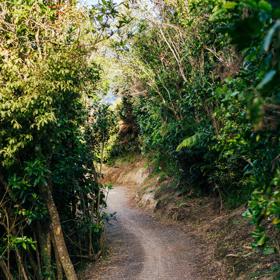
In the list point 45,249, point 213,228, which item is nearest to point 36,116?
point 45,249

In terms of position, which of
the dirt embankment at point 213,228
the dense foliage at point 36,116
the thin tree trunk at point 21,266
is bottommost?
the dirt embankment at point 213,228

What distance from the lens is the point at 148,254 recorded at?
1370 cm

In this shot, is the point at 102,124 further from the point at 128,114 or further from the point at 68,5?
the point at 128,114

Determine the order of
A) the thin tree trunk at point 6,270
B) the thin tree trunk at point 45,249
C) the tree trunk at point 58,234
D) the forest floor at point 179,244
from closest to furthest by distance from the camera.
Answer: the forest floor at point 179,244 → the tree trunk at point 58,234 → the thin tree trunk at point 6,270 → the thin tree trunk at point 45,249

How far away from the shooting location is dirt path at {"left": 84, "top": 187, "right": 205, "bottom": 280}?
11688 millimetres

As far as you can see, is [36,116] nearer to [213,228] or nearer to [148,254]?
[148,254]

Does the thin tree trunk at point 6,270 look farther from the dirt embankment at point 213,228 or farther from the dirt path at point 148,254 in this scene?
the dirt embankment at point 213,228

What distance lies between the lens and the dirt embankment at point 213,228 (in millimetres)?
9375

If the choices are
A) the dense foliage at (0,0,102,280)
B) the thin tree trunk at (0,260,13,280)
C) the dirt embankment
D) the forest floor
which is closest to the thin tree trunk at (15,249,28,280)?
the dense foliage at (0,0,102,280)

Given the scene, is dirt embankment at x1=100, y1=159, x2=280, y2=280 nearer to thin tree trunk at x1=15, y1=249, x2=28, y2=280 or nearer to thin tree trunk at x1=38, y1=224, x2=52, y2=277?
thin tree trunk at x1=38, y1=224, x2=52, y2=277

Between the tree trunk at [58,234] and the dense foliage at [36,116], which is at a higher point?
the dense foliage at [36,116]

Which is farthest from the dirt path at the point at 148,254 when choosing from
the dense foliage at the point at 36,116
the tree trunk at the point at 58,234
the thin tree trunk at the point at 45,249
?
the dense foliage at the point at 36,116

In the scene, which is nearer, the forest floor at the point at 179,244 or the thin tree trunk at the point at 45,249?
the forest floor at the point at 179,244

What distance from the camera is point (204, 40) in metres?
13.9
